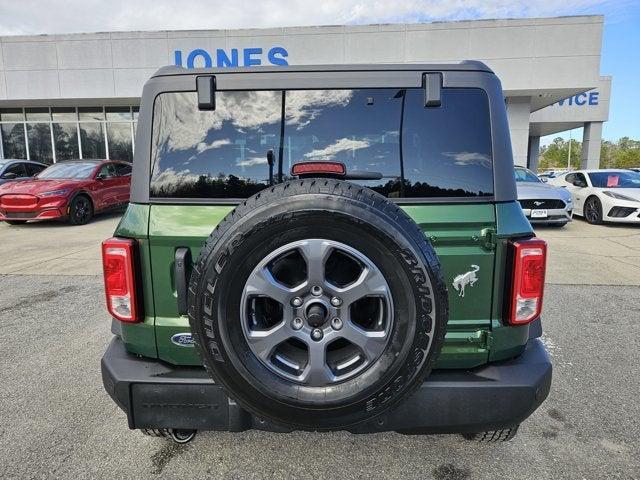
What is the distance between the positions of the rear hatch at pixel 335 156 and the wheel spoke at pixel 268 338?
46 centimetres

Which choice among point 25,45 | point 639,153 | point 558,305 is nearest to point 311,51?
point 25,45

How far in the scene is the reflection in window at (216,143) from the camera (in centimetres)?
197

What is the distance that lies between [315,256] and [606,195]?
1171cm

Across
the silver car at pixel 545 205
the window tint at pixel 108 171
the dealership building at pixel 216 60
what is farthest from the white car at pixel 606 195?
the window tint at pixel 108 171

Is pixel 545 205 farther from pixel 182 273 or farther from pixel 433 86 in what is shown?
pixel 182 273

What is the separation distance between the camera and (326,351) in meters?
1.78

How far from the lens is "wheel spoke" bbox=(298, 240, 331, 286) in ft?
5.43

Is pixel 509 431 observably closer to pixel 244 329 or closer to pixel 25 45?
pixel 244 329

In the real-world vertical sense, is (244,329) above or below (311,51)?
below

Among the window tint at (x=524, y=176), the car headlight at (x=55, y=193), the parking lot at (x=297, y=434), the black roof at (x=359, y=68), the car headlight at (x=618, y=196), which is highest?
the black roof at (x=359, y=68)

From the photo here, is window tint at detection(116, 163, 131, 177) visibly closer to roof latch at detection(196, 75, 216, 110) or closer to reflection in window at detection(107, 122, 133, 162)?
reflection in window at detection(107, 122, 133, 162)

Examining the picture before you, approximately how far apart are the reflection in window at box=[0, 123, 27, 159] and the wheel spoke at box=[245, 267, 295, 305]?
75.9 ft

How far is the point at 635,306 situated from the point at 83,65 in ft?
64.5

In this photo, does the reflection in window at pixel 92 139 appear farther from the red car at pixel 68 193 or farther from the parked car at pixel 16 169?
the red car at pixel 68 193
